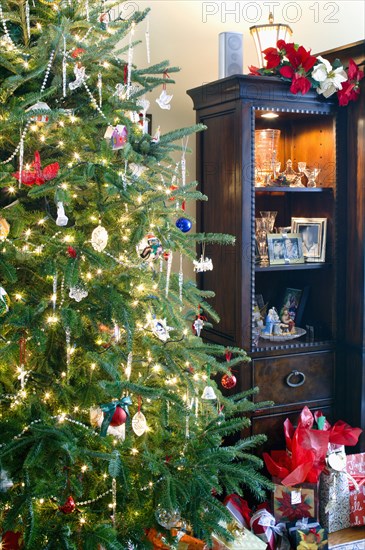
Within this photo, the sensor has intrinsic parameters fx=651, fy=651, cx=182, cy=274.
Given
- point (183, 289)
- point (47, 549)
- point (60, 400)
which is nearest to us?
point (47, 549)

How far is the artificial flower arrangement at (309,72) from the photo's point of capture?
2.69 m

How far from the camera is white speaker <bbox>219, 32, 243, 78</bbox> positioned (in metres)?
2.82

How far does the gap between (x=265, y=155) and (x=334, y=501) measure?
1496 mm

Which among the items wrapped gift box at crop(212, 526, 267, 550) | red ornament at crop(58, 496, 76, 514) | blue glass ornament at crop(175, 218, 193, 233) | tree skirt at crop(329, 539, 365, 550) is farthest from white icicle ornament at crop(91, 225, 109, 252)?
tree skirt at crop(329, 539, 365, 550)

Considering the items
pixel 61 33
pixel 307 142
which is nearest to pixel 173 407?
pixel 61 33

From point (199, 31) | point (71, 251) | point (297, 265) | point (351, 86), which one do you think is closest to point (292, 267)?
point (297, 265)

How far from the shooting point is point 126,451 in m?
1.87

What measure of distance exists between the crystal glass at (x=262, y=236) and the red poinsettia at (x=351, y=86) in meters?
0.61

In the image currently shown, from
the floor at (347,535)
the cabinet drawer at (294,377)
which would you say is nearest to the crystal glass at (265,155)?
the cabinet drawer at (294,377)

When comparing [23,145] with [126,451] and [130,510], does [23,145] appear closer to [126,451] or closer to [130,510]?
[126,451]

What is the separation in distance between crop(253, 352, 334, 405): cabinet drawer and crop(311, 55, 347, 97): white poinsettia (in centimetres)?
115

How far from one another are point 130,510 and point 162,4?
2.23 metres

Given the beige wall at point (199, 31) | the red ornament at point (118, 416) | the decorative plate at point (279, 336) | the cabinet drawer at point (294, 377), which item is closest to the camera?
the red ornament at point (118, 416)

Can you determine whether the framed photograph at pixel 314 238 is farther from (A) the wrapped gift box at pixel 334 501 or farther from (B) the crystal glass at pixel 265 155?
(A) the wrapped gift box at pixel 334 501
